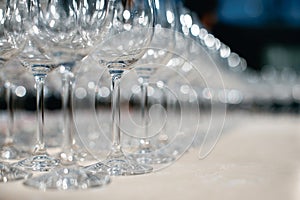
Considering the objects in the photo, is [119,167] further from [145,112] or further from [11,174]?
[145,112]

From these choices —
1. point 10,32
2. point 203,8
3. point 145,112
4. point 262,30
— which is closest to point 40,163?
point 10,32

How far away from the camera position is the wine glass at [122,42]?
25.5 inches

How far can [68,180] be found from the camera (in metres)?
0.52

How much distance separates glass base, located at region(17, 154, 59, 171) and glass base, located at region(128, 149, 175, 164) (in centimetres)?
12

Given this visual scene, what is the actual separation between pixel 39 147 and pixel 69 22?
0.54ft

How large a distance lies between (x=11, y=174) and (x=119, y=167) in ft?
0.38

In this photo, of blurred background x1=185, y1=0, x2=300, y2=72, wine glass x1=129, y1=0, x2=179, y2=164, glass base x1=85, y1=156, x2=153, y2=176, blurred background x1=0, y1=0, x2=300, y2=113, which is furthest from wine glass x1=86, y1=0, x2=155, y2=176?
blurred background x1=185, y1=0, x2=300, y2=72

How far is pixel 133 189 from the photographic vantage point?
0.52 meters

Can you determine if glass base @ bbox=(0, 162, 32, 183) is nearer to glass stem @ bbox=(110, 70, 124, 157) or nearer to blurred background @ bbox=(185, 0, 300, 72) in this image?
glass stem @ bbox=(110, 70, 124, 157)

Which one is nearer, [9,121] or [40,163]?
[40,163]

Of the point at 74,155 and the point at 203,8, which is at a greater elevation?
the point at 203,8

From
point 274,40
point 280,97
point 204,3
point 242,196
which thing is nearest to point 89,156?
point 242,196

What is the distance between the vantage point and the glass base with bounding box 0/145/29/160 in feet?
2.51

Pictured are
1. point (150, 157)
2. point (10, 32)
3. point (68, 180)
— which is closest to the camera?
point (68, 180)
